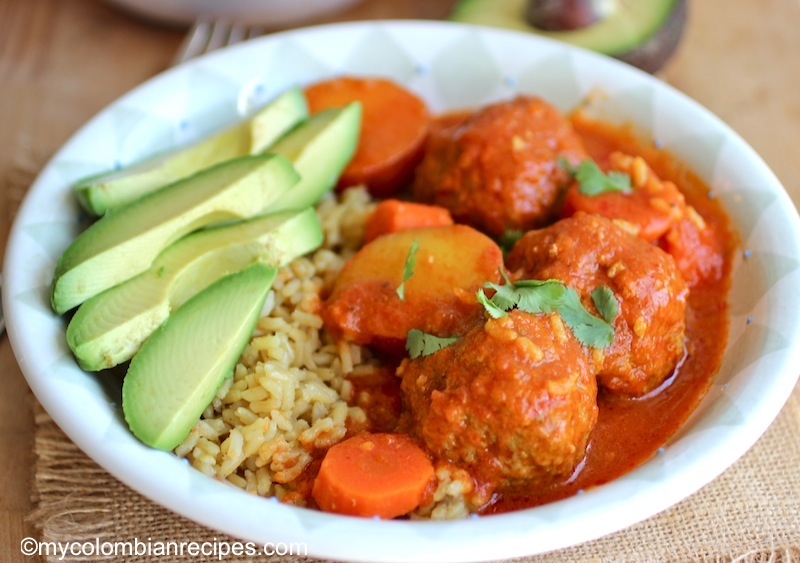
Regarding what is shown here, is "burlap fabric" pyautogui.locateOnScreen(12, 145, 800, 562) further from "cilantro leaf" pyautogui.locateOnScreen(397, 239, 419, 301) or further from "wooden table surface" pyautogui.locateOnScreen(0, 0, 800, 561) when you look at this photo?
"wooden table surface" pyautogui.locateOnScreen(0, 0, 800, 561)

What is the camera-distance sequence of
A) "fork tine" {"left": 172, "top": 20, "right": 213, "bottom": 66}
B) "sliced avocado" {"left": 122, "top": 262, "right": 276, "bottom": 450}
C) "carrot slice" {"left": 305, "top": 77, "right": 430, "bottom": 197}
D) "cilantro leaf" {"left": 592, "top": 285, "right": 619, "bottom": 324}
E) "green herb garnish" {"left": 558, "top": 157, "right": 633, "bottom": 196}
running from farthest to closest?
"fork tine" {"left": 172, "top": 20, "right": 213, "bottom": 66} → "carrot slice" {"left": 305, "top": 77, "right": 430, "bottom": 197} → "green herb garnish" {"left": 558, "top": 157, "right": 633, "bottom": 196} → "cilantro leaf" {"left": 592, "top": 285, "right": 619, "bottom": 324} → "sliced avocado" {"left": 122, "top": 262, "right": 276, "bottom": 450}

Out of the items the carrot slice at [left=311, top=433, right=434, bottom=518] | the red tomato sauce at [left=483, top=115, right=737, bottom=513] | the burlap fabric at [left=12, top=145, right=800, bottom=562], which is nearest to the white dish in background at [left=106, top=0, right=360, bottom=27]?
the red tomato sauce at [left=483, top=115, right=737, bottom=513]

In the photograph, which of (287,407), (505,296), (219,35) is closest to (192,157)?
(287,407)

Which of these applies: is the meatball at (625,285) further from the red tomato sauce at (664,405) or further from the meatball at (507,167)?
the meatball at (507,167)

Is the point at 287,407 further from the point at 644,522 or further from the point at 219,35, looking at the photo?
the point at 219,35

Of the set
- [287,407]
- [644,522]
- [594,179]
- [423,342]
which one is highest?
[594,179]

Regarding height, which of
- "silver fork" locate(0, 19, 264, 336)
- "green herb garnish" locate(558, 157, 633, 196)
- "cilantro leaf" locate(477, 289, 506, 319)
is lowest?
"green herb garnish" locate(558, 157, 633, 196)
